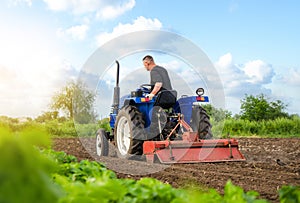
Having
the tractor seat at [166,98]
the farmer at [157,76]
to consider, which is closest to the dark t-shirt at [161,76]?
the farmer at [157,76]

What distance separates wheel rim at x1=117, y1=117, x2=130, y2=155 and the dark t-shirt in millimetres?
1152

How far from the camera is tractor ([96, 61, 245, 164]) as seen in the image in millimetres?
7543

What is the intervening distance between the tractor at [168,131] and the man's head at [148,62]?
1.28 ft

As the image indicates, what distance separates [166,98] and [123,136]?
5.30ft

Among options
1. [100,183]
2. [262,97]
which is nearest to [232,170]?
[100,183]

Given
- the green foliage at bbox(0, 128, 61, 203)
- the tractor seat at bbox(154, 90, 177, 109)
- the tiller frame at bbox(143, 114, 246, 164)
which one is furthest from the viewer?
the tractor seat at bbox(154, 90, 177, 109)

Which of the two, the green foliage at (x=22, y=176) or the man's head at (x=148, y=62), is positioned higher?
the man's head at (x=148, y=62)

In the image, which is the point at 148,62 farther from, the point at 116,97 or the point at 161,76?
the point at 116,97

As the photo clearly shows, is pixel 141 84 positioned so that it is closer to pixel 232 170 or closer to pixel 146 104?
pixel 146 104

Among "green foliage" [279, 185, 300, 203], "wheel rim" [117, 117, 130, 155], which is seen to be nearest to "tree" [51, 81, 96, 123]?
"wheel rim" [117, 117, 130, 155]

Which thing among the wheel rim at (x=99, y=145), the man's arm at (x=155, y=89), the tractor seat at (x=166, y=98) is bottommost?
the wheel rim at (x=99, y=145)

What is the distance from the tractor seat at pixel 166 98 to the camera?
7.96 m

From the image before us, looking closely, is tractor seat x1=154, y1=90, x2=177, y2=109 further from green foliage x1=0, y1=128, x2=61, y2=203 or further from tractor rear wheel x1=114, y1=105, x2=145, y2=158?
green foliage x1=0, y1=128, x2=61, y2=203

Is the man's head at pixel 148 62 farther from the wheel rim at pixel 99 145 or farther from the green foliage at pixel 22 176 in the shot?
the green foliage at pixel 22 176
